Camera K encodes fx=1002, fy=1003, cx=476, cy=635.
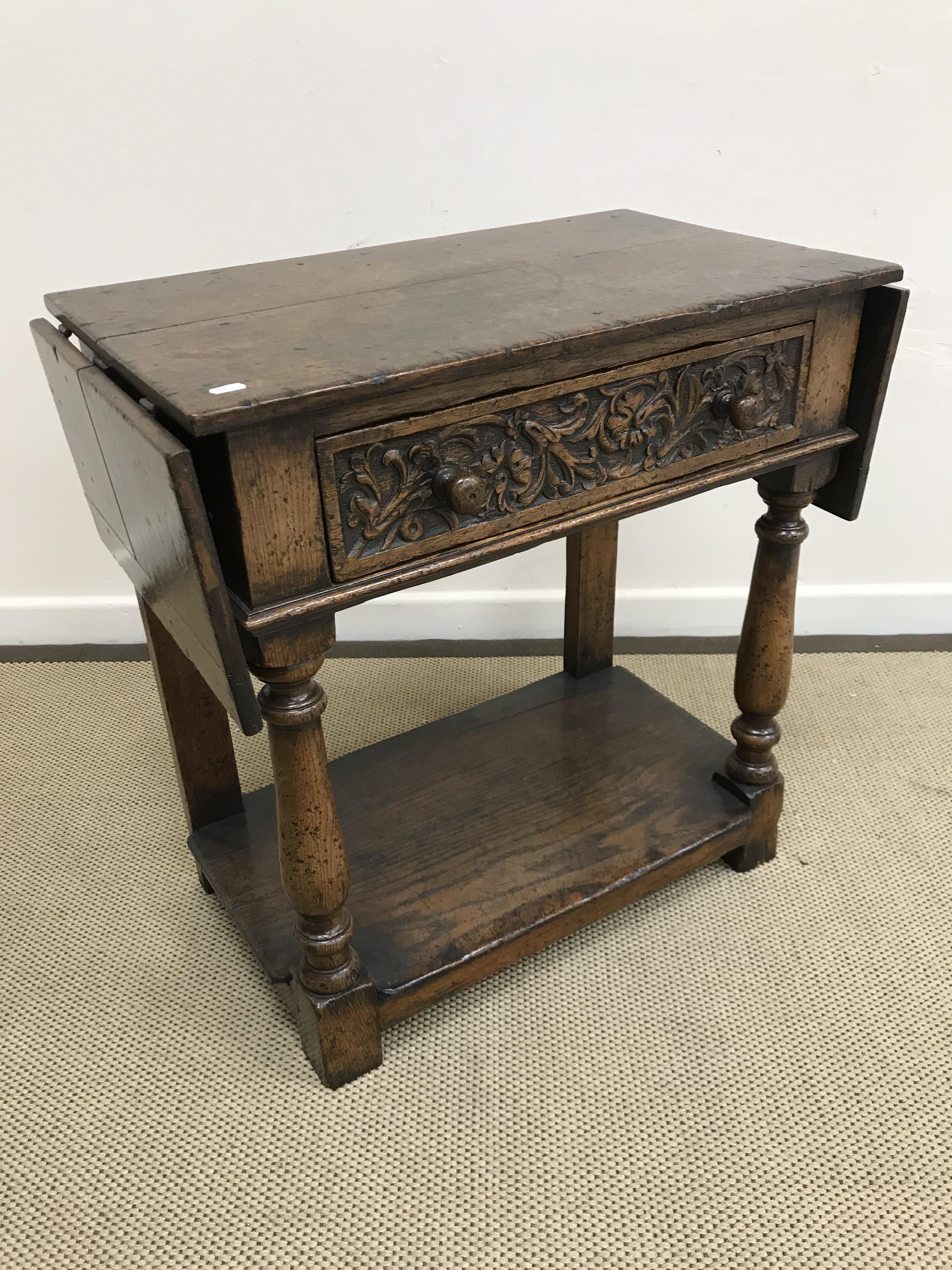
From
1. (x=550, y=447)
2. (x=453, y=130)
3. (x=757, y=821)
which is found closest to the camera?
(x=550, y=447)

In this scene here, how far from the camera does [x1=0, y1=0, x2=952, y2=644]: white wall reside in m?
1.64

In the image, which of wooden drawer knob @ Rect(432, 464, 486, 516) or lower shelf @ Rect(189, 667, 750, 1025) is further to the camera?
lower shelf @ Rect(189, 667, 750, 1025)

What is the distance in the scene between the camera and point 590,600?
1.75 meters

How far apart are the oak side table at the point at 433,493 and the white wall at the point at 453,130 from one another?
1.33 feet

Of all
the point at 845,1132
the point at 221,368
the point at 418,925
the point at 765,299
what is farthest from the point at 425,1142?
the point at 765,299

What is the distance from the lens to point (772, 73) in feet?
5.50

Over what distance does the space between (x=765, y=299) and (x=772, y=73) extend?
887mm

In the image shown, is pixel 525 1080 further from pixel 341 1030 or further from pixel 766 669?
pixel 766 669

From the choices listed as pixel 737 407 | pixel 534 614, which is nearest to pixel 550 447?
pixel 737 407

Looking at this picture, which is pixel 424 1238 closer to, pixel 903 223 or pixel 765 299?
pixel 765 299

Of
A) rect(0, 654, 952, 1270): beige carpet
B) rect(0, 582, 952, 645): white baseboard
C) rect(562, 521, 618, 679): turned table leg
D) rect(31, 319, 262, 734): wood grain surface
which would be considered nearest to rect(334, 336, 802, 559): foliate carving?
rect(31, 319, 262, 734): wood grain surface

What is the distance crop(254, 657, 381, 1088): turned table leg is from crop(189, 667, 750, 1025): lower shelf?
0.05 metres

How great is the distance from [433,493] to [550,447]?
0.45 feet

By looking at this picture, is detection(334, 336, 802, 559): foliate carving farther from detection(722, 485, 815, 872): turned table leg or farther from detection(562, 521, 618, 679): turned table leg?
detection(562, 521, 618, 679): turned table leg
